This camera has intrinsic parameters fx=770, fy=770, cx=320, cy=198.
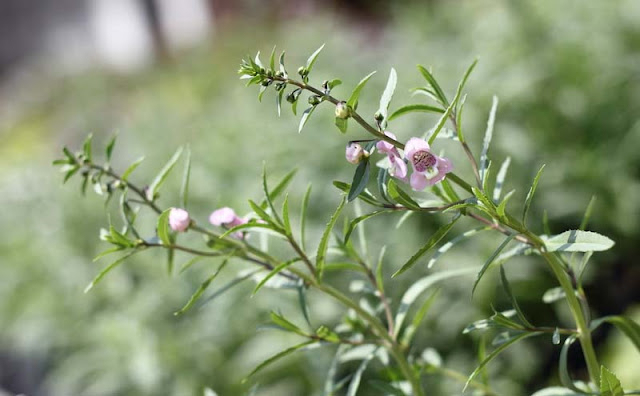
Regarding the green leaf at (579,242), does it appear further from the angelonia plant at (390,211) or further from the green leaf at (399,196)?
the green leaf at (399,196)

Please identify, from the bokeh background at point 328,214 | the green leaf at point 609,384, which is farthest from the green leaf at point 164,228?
the bokeh background at point 328,214

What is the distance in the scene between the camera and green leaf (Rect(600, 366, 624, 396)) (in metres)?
0.67

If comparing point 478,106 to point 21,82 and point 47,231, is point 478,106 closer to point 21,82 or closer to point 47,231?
point 47,231

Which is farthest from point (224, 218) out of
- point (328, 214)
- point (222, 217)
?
point (328, 214)

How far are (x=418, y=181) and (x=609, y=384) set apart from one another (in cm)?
25

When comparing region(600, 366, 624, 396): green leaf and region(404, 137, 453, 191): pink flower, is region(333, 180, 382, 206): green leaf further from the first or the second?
region(600, 366, 624, 396): green leaf

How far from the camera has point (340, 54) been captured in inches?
132

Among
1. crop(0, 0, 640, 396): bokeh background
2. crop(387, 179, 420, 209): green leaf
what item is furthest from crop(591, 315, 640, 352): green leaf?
crop(0, 0, 640, 396): bokeh background

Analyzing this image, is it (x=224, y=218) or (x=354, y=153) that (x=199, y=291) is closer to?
(x=224, y=218)

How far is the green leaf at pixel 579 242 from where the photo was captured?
0.69 meters

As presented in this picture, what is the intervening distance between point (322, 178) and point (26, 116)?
21.3ft

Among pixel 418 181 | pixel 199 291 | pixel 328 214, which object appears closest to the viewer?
pixel 418 181

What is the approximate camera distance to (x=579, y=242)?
709 mm

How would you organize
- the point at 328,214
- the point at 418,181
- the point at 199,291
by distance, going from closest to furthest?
1. the point at 418,181
2. the point at 199,291
3. the point at 328,214
